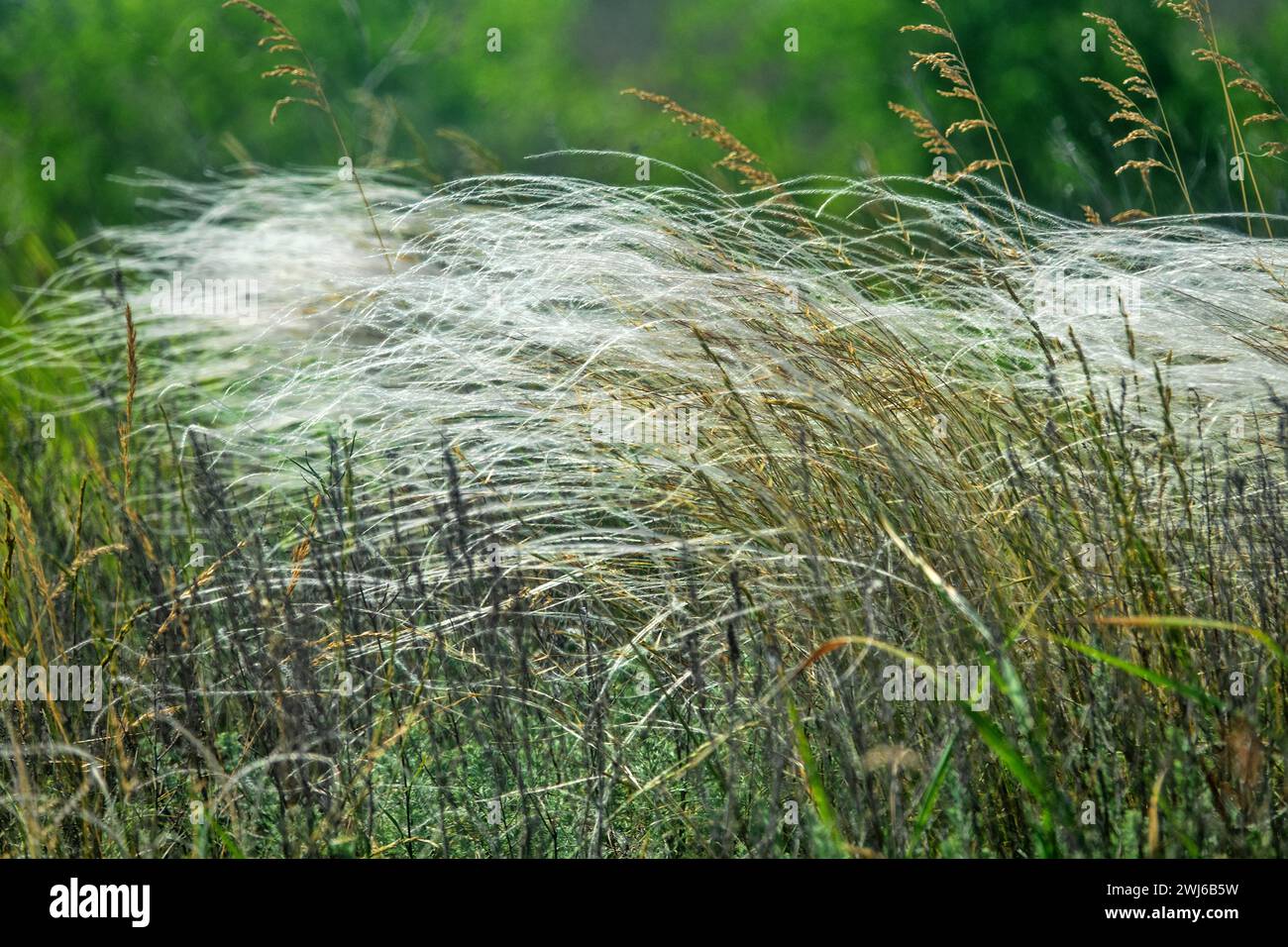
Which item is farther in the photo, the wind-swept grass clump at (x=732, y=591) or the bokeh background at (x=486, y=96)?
the bokeh background at (x=486, y=96)

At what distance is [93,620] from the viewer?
230cm

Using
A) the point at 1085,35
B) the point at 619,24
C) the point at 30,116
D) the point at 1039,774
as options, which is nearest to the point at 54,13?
the point at 30,116

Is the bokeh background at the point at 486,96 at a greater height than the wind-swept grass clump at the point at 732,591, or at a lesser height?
greater

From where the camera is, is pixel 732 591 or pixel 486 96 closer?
pixel 732 591

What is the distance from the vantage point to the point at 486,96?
10906 mm

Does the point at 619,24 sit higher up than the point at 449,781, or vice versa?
the point at 619,24

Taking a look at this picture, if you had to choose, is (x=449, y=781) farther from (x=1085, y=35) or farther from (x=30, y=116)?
(x=30, y=116)

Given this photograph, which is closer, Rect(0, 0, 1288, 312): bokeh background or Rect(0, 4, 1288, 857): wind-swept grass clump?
Rect(0, 4, 1288, 857): wind-swept grass clump

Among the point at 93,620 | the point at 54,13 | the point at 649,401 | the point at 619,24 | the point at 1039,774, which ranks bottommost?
the point at 1039,774

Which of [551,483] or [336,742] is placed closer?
[336,742]

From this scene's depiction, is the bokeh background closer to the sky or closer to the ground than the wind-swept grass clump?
closer to the sky

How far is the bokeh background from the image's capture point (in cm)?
758

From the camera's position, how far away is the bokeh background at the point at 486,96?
299 inches
